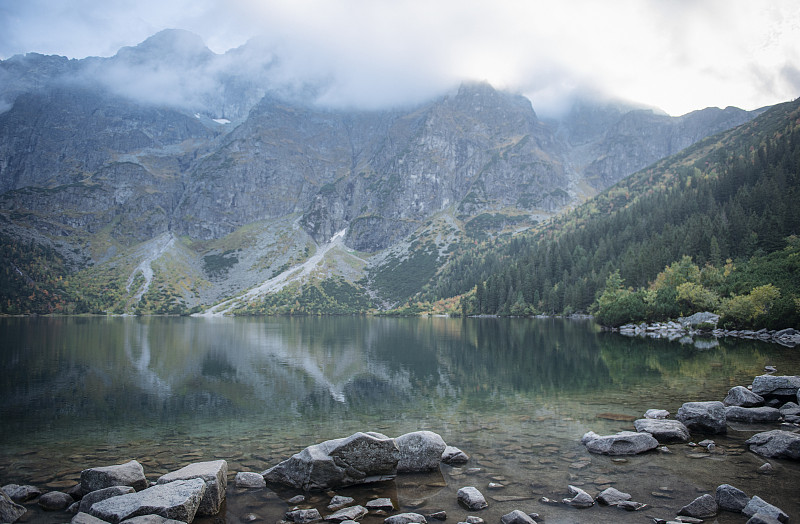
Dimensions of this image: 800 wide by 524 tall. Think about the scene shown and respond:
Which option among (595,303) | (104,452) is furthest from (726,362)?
(595,303)

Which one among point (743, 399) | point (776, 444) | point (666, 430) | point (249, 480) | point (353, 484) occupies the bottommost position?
point (353, 484)

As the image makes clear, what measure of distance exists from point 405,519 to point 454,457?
600 centimetres

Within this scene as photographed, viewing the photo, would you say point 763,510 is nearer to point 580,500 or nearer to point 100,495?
point 580,500

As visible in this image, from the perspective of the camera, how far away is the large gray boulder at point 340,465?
51.1 ft

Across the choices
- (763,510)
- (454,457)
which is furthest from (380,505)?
(763,510)

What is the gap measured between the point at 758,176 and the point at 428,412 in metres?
159

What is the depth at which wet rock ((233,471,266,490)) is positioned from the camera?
1570 cm

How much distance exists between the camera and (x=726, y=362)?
41.9 m

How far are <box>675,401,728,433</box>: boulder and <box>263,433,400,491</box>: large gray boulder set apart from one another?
48.9ft

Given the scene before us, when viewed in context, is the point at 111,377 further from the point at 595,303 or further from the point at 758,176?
the point at 758,176

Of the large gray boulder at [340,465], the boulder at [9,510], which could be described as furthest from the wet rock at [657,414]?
the boulder at [9,510]

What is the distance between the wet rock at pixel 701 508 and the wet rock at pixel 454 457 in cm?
788

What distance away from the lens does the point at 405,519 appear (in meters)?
12.2

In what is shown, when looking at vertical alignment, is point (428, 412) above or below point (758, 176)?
below
